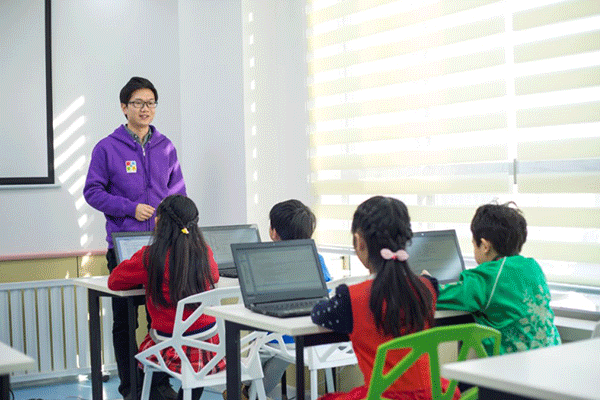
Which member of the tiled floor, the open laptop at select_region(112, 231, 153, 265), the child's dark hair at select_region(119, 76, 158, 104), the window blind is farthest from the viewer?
the tiled floor

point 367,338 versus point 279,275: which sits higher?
point 279,275

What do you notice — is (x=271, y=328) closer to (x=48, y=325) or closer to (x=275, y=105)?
(x=275, y=105)

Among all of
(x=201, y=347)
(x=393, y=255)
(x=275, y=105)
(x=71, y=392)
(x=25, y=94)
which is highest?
(x=25, y=94)

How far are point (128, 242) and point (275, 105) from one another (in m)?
1.48

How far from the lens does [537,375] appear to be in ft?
5.25

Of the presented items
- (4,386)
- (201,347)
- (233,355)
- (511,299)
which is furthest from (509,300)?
(4,386)

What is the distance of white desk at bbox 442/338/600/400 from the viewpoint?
4.89 ft

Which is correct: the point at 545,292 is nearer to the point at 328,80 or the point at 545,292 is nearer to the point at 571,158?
the point at 571,158

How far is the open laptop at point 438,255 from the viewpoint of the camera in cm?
341

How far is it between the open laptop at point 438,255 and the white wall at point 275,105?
142cm

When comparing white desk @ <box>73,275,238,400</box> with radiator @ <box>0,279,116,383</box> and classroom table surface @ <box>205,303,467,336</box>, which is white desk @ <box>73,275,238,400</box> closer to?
classroom table surface @ <box>205,303,467,336</box>

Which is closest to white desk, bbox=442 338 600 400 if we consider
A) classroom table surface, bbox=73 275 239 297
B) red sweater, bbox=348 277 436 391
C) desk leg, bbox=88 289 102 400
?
red sweater, bbox=348 277 436 391

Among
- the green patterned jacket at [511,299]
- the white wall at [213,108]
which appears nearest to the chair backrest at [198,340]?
the green patterned jacket at [511,299]

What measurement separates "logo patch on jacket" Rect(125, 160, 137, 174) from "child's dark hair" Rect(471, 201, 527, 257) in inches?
90.0
